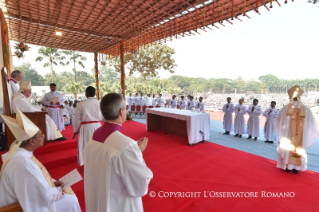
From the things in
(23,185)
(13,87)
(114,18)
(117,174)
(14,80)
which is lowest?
(23,185)

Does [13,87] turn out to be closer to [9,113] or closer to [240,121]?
[9,113]

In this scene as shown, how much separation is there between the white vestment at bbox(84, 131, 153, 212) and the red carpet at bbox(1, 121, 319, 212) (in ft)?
4.80

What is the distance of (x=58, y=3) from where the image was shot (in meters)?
5.60

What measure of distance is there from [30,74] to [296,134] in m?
55.8

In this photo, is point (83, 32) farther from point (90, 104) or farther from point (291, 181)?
point (291, 181)

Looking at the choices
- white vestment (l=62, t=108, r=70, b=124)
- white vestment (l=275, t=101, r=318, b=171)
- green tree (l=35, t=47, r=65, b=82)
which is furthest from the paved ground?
green tree (l=35, t=47, r=65, b=82)

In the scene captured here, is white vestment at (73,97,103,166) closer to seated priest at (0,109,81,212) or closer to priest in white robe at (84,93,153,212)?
seated priest at (0,109,81,212)

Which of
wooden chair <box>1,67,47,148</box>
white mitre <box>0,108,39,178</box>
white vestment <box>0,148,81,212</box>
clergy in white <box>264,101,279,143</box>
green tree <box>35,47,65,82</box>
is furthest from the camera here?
green tree <box>35,47,65,82</box>

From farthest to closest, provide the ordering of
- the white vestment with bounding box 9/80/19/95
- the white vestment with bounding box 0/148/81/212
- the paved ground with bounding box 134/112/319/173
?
the paved ground with bounding box 134/112/319/173
the white vestment with bounding box 9/80/19/95
the white vestment with bounding box 0/148/81/212

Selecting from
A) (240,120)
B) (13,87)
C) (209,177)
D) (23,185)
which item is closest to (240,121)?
(240,120)

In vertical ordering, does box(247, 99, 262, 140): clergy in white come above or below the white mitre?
below

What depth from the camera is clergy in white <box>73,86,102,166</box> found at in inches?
→ 155

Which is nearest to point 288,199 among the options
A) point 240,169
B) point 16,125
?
point 240,169

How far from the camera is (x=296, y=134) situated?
14.3 feet
